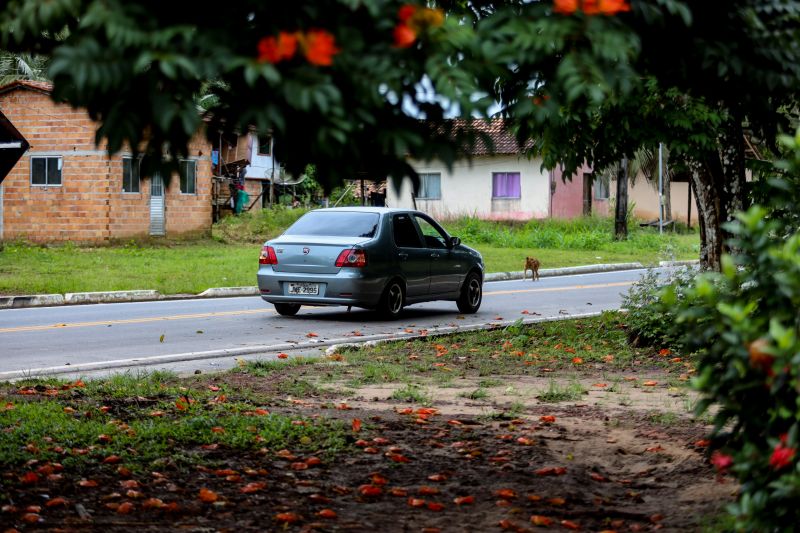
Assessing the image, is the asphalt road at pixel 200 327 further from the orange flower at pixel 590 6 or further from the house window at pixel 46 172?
the house window at pixel 46 172

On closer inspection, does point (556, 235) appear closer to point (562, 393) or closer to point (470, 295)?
point (470, 295)

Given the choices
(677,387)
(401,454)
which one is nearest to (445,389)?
(677,387)

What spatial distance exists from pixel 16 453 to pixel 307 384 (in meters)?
3.60

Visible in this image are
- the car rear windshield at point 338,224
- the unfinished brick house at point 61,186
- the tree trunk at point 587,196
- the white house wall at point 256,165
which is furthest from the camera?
the white house wall at point 256,165

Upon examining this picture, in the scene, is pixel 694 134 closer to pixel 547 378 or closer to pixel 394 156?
pixel 547 378

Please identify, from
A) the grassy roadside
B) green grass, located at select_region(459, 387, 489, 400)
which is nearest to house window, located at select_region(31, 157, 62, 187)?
the grassy roadside

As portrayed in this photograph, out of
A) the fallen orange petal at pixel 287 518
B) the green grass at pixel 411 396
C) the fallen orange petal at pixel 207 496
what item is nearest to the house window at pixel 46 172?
the green grass at pixel 411 396

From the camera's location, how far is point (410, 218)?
59.7 feet

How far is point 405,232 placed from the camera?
711 inches

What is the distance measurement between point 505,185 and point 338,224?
3556cm

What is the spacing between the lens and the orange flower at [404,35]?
3723mm

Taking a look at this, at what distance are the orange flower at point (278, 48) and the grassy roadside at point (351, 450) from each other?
283 cm

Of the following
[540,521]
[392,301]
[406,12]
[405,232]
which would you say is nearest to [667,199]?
[405,232]

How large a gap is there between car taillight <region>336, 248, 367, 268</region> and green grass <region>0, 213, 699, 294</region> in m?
4.17
